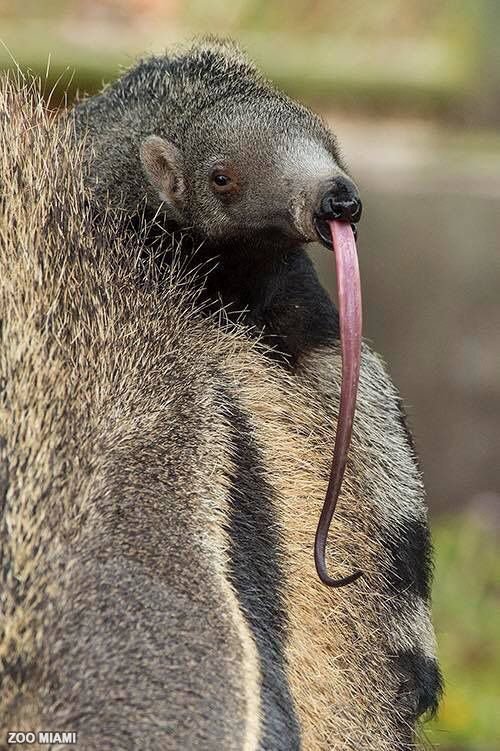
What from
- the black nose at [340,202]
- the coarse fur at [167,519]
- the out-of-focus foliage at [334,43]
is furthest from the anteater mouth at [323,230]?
the out-of-focus foliage at [334,43]

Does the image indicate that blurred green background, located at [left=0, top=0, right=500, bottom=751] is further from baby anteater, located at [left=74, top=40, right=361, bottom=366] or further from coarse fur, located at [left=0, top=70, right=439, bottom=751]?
coarse fur, located at [left=0, top=70, right=439, bottom=751]

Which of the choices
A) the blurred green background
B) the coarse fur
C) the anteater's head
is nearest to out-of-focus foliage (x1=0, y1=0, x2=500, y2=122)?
the blurred green background

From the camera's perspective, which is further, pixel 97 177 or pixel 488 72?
pixel 488 72

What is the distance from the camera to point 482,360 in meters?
7.80

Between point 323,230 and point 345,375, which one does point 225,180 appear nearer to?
point 323,230

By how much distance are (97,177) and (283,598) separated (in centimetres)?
A: 135

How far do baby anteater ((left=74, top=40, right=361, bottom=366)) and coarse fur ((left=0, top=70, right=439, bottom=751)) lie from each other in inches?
6.4

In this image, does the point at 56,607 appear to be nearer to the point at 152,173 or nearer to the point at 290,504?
the point at 290,504

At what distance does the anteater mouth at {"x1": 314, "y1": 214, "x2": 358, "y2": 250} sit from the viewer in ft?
9.61

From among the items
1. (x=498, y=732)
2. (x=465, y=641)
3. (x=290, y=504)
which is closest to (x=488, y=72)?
(x=465, y=641)

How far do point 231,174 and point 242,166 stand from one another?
0.04 metres

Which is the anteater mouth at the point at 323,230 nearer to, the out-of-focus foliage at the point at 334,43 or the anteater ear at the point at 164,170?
the anteater ear at the point at 164,170

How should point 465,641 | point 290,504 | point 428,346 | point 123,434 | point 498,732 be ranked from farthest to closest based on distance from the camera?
point 428,346 < point 465,641 < point 498,732 < point 290,504 < point 123,434

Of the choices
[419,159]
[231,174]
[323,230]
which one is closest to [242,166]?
[231,174]
